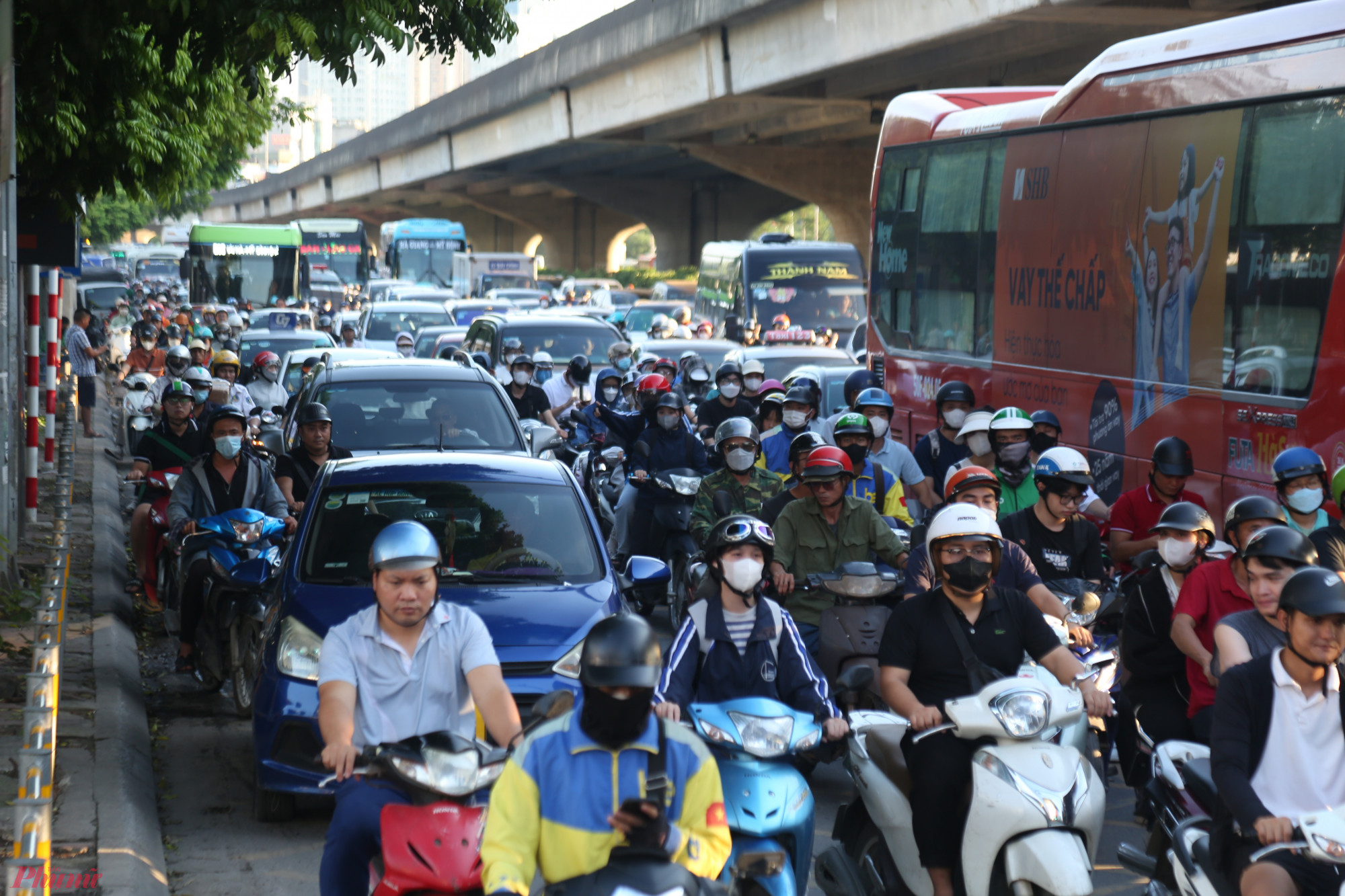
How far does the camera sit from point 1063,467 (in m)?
7.58

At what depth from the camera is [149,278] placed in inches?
2689

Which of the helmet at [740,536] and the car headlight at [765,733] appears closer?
the car headlight at [765,733]

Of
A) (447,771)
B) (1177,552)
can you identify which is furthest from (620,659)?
(1177,552)

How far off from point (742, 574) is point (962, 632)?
75 centimetres

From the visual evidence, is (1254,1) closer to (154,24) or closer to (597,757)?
(154,24)

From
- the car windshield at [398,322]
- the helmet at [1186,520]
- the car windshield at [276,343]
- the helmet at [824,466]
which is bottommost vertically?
the helmet at [1186,520]

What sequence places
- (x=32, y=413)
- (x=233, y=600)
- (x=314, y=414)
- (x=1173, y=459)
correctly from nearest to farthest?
(x=1173, y=459) < (x=233, y=600) < (x=314, y=414) < (x=32, y=413)

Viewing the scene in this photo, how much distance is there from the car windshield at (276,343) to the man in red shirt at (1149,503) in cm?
1452

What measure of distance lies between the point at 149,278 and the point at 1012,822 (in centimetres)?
6800

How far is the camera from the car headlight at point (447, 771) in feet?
12.9

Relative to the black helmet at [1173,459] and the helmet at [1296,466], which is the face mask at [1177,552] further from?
the black helmet at [1173,459]

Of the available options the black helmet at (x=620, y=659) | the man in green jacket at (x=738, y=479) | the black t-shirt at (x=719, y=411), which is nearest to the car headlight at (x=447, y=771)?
the black helmet at (x=620, y=659)

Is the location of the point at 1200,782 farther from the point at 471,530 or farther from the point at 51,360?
the point at 51,360

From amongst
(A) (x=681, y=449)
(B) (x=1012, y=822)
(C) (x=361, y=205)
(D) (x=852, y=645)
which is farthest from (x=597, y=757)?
(C) (x=361, y=205)
